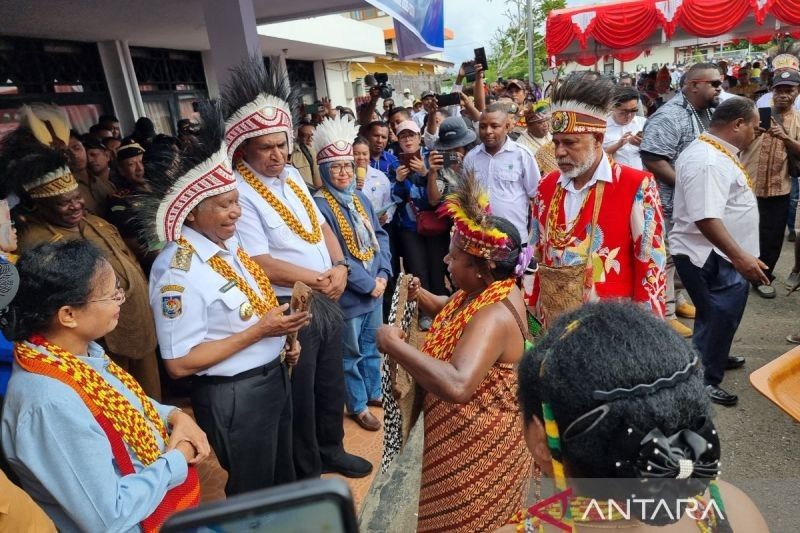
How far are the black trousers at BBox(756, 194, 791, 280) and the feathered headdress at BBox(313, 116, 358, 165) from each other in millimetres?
4072

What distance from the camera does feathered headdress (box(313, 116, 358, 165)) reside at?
134 inches

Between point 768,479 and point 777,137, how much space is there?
3232 millimetres

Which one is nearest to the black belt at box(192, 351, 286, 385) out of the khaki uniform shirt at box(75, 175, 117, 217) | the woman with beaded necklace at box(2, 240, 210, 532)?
the woman with beaded necklace at box(2, 240, 210, 532)

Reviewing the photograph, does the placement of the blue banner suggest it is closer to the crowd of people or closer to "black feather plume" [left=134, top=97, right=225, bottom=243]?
the crowd of people

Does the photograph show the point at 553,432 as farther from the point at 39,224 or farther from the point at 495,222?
the point at 39,224

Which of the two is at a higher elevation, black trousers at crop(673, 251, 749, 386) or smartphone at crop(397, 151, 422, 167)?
smartphone at crop(397, 151, 422, 167)

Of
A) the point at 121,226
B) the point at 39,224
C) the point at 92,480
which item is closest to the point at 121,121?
the point at 121,226

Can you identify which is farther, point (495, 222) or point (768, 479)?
point (768, 479)

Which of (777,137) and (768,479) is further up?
(777,137)

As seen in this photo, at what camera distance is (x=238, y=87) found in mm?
2797

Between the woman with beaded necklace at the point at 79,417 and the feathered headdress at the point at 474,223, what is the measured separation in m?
1.22

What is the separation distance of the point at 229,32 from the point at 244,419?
147 inches

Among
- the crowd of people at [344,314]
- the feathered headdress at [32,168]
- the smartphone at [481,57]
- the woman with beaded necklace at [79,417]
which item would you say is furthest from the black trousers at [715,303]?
the smartphone at [481,57]

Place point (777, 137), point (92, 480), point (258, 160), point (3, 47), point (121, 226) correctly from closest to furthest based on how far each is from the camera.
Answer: point (92, 480)
point (258, 160)
point (121, 226)
point (777, 137)
point (3, 47)
